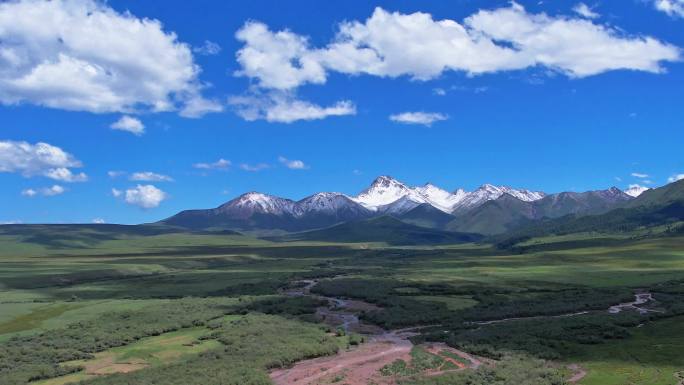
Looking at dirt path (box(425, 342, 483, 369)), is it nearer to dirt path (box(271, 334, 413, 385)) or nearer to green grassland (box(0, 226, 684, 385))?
green grassland (box(0, 226, 684, 385))

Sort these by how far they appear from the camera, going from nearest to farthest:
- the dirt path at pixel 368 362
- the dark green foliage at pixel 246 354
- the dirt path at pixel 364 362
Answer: the dark green foliage at pixel 246 354
the dirt path at pixel 368 362
the dirt path at pixel 364 362

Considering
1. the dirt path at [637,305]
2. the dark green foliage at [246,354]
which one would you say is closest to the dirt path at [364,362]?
the dark green foliage at [246,354]

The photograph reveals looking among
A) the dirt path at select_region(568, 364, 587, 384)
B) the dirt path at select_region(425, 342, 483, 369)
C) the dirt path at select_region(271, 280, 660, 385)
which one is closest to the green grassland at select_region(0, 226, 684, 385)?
the dirt path at select_region(568, 364, 587, 384)

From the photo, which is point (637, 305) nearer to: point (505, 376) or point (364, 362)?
point (505, 376)

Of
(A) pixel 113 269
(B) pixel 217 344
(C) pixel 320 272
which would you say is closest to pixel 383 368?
(B) pixel 217 344

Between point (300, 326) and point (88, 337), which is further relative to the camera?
point (300, 326)

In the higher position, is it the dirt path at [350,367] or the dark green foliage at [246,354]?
the dark green foliage at [246,354]

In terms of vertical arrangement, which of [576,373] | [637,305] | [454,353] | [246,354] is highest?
[246,354]

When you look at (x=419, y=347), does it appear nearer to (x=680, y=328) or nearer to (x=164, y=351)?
(x=164, y=351)

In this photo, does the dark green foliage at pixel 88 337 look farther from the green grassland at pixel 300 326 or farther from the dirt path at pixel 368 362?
the dirt path at pixel 368 362

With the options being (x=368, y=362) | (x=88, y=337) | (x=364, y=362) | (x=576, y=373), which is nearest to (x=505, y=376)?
(x=576, y=373)

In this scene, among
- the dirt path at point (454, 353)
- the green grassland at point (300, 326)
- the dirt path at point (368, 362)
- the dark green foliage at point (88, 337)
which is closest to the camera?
the dirt path at point (368, 362)
